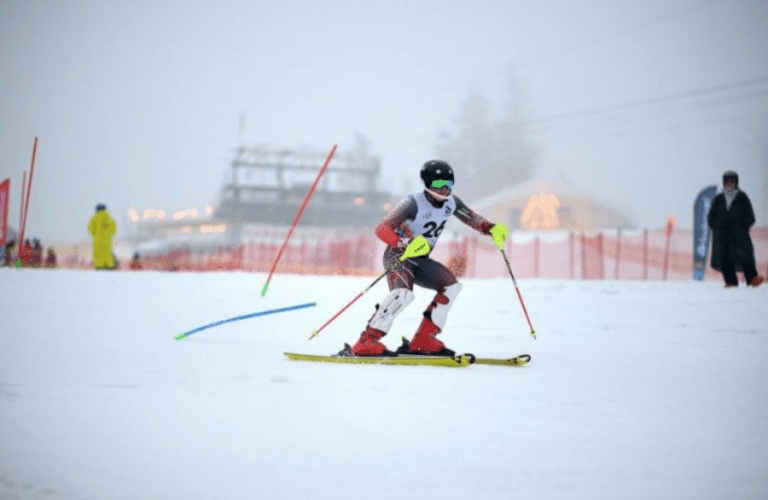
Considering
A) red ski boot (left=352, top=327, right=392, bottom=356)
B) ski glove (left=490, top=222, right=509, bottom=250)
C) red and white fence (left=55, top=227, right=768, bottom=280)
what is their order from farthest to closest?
red and white fence (left=55, top=227, right=768, bottom=280)
ski glove (left=490, top=222, right=509, bottom=250)
red ski boot (left=352, top=327, right=392, bottom=356)

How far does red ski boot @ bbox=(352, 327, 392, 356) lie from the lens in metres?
5.57

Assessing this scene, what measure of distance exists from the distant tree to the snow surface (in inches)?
2599

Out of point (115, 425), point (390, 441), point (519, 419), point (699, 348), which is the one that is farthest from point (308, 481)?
point (699, 348)

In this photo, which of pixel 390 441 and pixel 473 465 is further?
pixel 390 441

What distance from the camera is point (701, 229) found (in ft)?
53.2

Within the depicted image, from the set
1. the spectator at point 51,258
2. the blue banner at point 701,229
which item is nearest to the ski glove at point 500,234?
the blue banner at point 701,229

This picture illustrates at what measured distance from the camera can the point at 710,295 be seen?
10891mm

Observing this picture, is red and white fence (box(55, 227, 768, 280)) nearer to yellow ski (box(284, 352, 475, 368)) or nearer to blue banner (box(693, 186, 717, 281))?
blue banner (box(693, 186, 717, 281))

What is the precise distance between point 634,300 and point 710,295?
1211 mm

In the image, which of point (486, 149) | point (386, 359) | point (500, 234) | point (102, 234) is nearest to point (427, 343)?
point (386, 359)

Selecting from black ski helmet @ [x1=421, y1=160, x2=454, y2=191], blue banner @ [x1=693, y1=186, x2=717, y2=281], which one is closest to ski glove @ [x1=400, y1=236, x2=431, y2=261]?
black ski helmet @ [x1=421, y1=160, x2=454, y2=191]

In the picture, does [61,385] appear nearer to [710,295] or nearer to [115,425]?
[115,425]

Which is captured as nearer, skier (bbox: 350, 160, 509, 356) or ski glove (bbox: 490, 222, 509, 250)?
skier (bbox: 350, 160, 509, 356)

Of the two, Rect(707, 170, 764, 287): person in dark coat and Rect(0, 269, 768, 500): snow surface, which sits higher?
Rect(707, 170, 764, 287): person in dark coat
